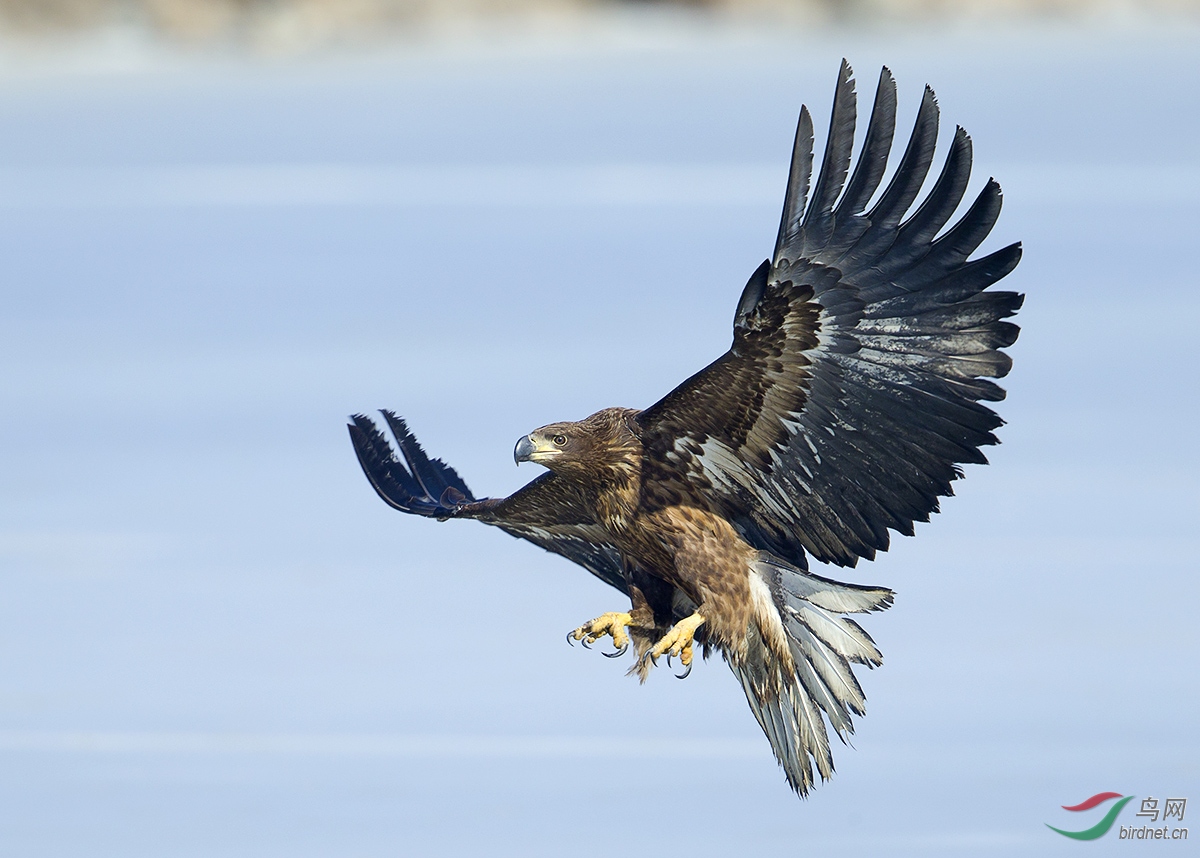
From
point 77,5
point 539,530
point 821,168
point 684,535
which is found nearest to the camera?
point 821,168

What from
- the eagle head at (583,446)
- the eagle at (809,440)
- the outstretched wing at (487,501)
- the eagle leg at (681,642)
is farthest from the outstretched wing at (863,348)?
the outstretched wing at (487,501)

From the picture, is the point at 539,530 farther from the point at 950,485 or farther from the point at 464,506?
the point at 950,485

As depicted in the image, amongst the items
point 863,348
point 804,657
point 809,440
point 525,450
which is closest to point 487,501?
point 525,450

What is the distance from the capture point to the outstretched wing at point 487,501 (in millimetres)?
9250

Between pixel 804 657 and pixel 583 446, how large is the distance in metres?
1.30

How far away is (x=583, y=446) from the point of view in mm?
8461

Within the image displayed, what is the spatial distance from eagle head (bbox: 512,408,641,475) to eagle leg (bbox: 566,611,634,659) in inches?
24.4

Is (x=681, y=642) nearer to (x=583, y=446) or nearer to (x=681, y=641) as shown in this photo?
(x=681, y=641)

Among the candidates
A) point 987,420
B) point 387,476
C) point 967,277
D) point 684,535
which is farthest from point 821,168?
point 387,476

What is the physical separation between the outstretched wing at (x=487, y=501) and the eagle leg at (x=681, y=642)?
34.8 inches

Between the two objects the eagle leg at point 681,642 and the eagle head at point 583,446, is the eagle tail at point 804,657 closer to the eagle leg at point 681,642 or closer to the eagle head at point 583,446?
the eagle leg at point 681,642

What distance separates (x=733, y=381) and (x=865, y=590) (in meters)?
1.23

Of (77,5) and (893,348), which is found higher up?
(77,5)

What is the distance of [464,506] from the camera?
31.4 feet
